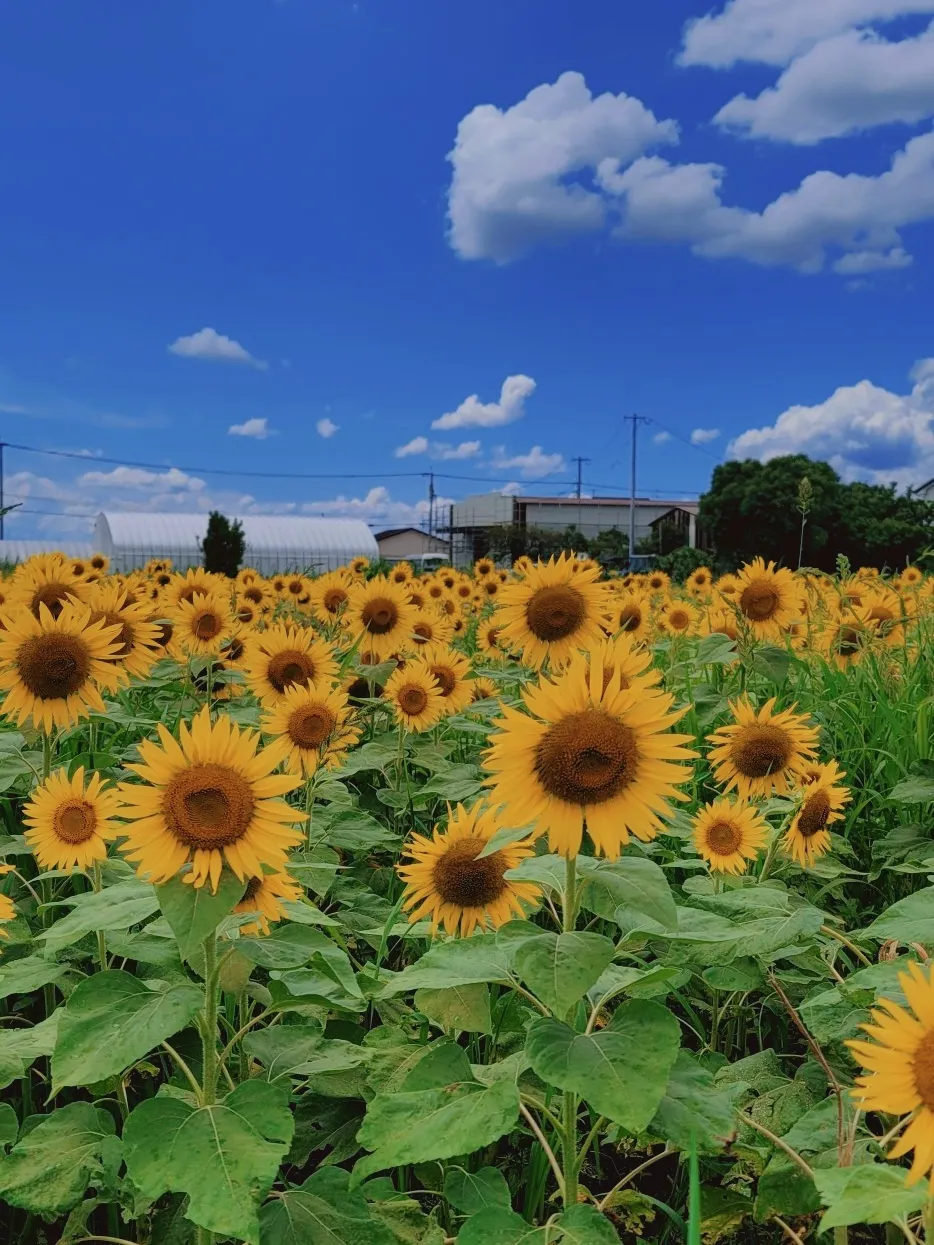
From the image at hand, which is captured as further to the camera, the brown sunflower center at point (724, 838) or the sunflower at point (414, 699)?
the sunflower at point (414, 699)

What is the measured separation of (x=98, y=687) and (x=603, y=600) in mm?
1487

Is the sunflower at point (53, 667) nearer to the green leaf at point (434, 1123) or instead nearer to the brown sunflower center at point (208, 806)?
the brown sunflower center at point (208, 806)

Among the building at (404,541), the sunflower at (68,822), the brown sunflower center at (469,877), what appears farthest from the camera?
the building at (404,541)

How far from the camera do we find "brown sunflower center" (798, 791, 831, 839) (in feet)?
8.40

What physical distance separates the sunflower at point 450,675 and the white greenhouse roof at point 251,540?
3929cm

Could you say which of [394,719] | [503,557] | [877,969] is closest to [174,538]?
[503,557]

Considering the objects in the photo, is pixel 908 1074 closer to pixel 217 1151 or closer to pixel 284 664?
pixel 217 1151

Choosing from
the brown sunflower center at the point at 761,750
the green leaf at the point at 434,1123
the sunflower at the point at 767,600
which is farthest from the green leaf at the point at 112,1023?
the sunflower at the point at 767,600

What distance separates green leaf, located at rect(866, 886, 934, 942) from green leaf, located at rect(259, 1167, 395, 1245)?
0.88m

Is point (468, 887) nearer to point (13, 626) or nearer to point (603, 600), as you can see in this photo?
point (603, 600)

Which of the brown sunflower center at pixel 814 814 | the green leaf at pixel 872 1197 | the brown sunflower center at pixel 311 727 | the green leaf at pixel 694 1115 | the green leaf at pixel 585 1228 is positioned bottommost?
the green leaf at pixel 585 1228

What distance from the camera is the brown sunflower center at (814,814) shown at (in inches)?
101

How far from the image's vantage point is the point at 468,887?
2025mm

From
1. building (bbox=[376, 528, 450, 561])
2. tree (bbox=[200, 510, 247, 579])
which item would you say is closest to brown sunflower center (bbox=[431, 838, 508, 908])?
tree (bbox=[200, 510, 247, 579])
